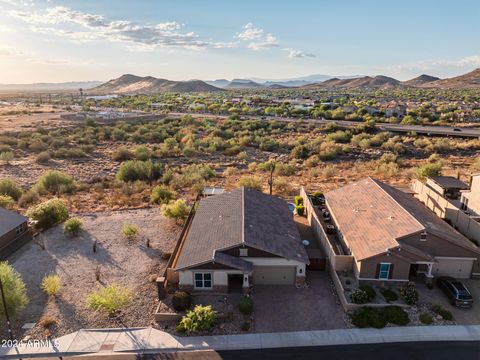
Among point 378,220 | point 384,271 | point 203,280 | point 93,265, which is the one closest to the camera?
point 203,280

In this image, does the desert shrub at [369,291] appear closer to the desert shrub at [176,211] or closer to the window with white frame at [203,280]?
the window with white frame at [203,280]

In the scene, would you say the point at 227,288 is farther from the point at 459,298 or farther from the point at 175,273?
the point at 459,298

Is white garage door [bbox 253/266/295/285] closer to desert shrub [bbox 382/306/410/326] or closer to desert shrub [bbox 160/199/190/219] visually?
desert shrub [bbox 382/306/410/326]

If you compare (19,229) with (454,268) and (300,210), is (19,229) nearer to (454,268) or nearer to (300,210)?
(300,210)

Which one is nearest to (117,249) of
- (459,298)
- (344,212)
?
(344,212)

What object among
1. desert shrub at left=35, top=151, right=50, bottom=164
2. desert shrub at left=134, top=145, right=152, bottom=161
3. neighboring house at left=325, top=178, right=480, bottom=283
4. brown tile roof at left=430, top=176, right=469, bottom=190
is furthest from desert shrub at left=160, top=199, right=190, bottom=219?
desert shrub at left=35, top=151, right=50, bottom=164

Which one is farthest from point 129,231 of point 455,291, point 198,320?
point 455,291
